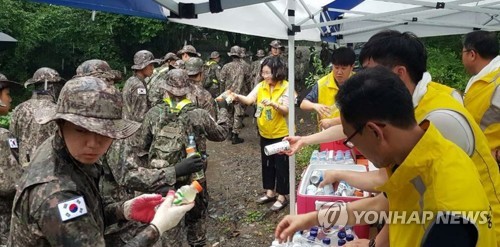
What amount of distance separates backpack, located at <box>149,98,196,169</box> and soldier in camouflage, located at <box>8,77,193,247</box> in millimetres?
1782

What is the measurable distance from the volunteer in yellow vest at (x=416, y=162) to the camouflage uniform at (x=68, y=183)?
→ 39.8 inches

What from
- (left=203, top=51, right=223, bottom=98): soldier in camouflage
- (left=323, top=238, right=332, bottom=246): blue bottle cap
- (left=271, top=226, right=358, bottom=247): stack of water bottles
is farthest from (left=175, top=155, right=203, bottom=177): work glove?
(left=203, top=51, right=223, bottom=98): soldier in camouflage

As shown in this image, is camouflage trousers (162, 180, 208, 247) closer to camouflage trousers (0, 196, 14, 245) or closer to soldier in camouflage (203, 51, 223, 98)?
camouflage trousers (0, 196, 14, 245)

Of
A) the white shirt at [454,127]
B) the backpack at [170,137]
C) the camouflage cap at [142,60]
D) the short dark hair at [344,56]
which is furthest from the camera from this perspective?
the camouflage cap at [142,60]

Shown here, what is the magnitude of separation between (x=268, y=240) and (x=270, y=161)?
120 cm

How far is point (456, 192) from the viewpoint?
4.17 ft

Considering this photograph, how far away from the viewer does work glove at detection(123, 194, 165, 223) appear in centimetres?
221

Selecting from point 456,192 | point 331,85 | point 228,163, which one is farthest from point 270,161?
point 456,192

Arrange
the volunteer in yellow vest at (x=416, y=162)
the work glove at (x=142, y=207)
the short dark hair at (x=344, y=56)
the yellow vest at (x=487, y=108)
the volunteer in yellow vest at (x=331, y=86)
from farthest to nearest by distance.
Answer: the short dark hair at (x=344, y=56), the volunteer in yellow vest at (x=331, y=86), the yellow vest at (x=487, y=108), the work glove at (x=142, y=207), the volunteer in yellow vest at (x=416, y=162)

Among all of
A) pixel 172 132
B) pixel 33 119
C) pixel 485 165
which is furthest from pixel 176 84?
pixel 485 165

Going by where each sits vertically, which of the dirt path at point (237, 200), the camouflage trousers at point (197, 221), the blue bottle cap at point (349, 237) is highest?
the blue bottle cap at point (349, 237)

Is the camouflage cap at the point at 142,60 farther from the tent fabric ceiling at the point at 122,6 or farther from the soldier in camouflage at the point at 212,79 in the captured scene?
the soldier in camouflage at the point at 212,79

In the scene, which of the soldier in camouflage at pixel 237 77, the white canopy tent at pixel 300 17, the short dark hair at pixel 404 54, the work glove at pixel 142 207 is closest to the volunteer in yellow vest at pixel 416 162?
the short dark hair at pixel 404 54

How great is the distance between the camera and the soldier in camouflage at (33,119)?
4.11 m
